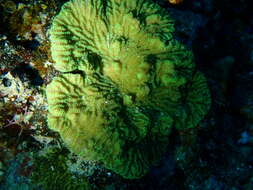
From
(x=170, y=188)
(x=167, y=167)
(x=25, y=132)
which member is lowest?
(x=170, y=188)

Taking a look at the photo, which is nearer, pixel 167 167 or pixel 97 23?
pixel 97 23

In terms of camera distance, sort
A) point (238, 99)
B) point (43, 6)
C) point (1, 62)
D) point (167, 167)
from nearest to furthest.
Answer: point (1, 62) → point (43, 6) → point (167, 167) → point (238, 99)

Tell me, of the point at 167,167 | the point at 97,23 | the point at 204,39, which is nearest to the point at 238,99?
the point at 204,39

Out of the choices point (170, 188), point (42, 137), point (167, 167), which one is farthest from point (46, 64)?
point (170, 188)

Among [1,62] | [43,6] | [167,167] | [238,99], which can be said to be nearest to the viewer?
[1,62]

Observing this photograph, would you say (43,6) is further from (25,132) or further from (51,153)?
(51,153)

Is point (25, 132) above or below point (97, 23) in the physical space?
below
